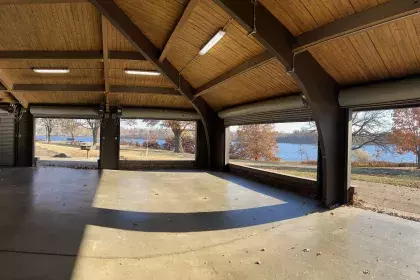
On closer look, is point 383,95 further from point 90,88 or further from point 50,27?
point 90,88

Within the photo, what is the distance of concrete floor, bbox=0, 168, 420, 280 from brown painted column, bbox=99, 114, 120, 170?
5.72 meters

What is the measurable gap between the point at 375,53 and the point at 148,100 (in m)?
10.2

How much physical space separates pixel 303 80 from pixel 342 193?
2939mm

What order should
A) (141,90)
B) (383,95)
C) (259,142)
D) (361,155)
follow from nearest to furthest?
(383,95) < (141,90) < (361,155) < (259,142)

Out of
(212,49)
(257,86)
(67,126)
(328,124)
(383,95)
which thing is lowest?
(328,124)

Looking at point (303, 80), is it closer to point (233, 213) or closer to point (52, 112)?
point (233, 213)

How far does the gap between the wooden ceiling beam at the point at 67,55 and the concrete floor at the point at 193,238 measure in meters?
4.02

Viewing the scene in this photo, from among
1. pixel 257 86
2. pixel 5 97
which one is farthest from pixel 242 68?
pixel 5 97

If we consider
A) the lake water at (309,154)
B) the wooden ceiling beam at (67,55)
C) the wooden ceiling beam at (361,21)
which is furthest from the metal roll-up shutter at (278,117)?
the lake water at (309,154)

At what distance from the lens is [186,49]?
335 inches

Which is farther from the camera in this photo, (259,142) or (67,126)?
(67,126)

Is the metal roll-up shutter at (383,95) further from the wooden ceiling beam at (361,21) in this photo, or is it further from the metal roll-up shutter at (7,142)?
the metal roll-up shutter at (7,142)

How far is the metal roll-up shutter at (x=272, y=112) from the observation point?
8.27 meters

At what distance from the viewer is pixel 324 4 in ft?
15.8
